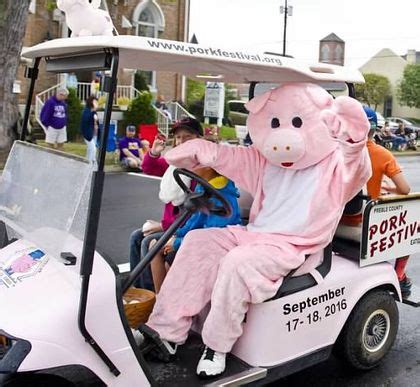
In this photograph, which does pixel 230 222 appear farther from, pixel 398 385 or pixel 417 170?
pixel 417 170

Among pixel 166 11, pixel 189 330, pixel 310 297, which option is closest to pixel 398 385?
pixel 310 297

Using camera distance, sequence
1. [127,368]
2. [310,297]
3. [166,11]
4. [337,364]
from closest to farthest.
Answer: [127,368]
[310,297]
[337,364]
[166,11]

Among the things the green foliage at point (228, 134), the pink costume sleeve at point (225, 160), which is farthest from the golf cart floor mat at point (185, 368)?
the green foliage at point (228, 134)

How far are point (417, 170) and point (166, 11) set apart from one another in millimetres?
11666

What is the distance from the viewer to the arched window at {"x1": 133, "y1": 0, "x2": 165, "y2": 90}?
2134 cm

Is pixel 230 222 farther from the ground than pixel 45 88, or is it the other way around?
pixel 45 88

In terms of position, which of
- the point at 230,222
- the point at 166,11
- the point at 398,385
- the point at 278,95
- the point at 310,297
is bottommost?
the point at 398,385

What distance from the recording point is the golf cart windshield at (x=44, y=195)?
7.82ft

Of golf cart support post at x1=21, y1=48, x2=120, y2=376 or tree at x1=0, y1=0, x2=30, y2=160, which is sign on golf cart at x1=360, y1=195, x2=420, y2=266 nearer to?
golf cart support post at x1=21, y1=48, x2=120, y2=376

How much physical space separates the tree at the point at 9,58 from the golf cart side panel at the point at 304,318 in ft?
29.2

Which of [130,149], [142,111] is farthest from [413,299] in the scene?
[142,111]

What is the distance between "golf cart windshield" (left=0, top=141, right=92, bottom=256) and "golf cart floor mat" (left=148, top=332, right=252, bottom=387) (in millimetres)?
743

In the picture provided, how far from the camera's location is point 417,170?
16.5m

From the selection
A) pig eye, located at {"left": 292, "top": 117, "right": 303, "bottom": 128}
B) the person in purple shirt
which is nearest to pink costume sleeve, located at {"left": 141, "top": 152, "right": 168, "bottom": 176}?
the person in purple shirt
